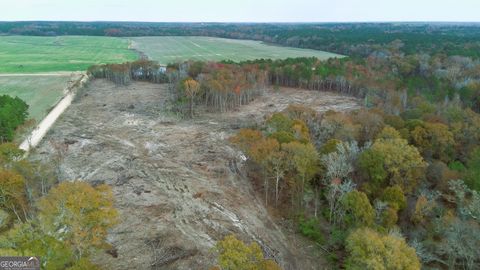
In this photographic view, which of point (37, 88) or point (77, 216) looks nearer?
point (77, 216)

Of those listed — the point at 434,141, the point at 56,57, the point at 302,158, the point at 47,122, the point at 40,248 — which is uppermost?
the point at 56,57

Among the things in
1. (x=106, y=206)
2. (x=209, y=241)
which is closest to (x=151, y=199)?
(x=209, y=241)

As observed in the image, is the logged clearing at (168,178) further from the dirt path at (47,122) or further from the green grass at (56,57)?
the green grass at (56,57)

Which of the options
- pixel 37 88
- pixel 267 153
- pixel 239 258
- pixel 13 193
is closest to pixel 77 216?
pixel 13 193

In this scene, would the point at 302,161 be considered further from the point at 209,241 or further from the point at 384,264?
the point at 384,264

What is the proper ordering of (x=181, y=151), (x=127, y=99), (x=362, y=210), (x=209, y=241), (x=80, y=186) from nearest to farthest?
1. (x=80, y=186)
2. (x=362, y=210)
3. (x=209, y=241)
4. (x=181, y=151)
5. (x=127, y=99)

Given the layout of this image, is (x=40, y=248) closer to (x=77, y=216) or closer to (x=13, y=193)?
(x=77, y=216)

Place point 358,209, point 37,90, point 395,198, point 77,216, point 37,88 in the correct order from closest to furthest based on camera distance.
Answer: point 77,216 < point 358,209 < point 395,198 < point 37,90 < point 37,88
